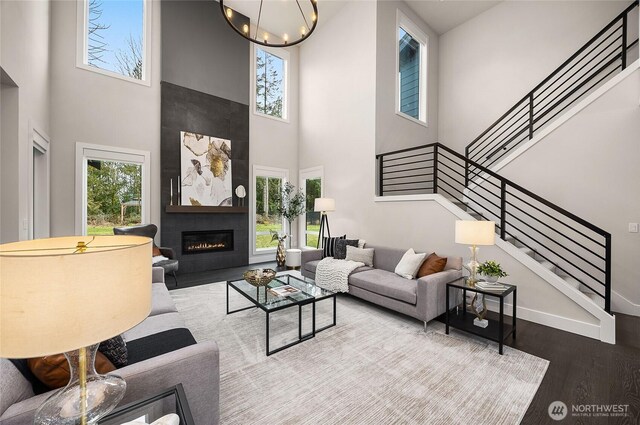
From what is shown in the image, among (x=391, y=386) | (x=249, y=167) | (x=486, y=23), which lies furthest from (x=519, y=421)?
(x=486, y=23)

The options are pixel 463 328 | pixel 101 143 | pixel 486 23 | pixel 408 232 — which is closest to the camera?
pixel 463 328

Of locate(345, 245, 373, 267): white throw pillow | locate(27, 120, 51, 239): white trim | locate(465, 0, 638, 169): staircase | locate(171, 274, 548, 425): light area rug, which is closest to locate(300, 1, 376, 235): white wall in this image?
locate(345, 245, 373, 267): white throw pillow

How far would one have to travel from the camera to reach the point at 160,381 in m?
1.29

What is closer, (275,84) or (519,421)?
(519,421)

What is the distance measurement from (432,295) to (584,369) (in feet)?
4.17

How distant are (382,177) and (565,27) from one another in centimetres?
400

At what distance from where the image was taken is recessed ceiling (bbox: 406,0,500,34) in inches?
216

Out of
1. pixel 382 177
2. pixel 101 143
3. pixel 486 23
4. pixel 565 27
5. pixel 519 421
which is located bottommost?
pixel 519 421

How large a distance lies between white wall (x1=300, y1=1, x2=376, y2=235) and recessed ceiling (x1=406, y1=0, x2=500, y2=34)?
4.33 ft

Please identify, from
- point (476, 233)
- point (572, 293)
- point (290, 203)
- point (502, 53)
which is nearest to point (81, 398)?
point (476, 233)

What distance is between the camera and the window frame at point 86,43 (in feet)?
15.1

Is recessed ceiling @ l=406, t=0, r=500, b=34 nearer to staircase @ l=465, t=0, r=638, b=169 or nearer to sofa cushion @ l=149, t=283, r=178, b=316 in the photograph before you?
staircase @ l=465, t=0, r=638, b=169

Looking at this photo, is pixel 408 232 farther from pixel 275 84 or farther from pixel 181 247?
pixel 275 84

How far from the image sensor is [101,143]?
4.81 metres
